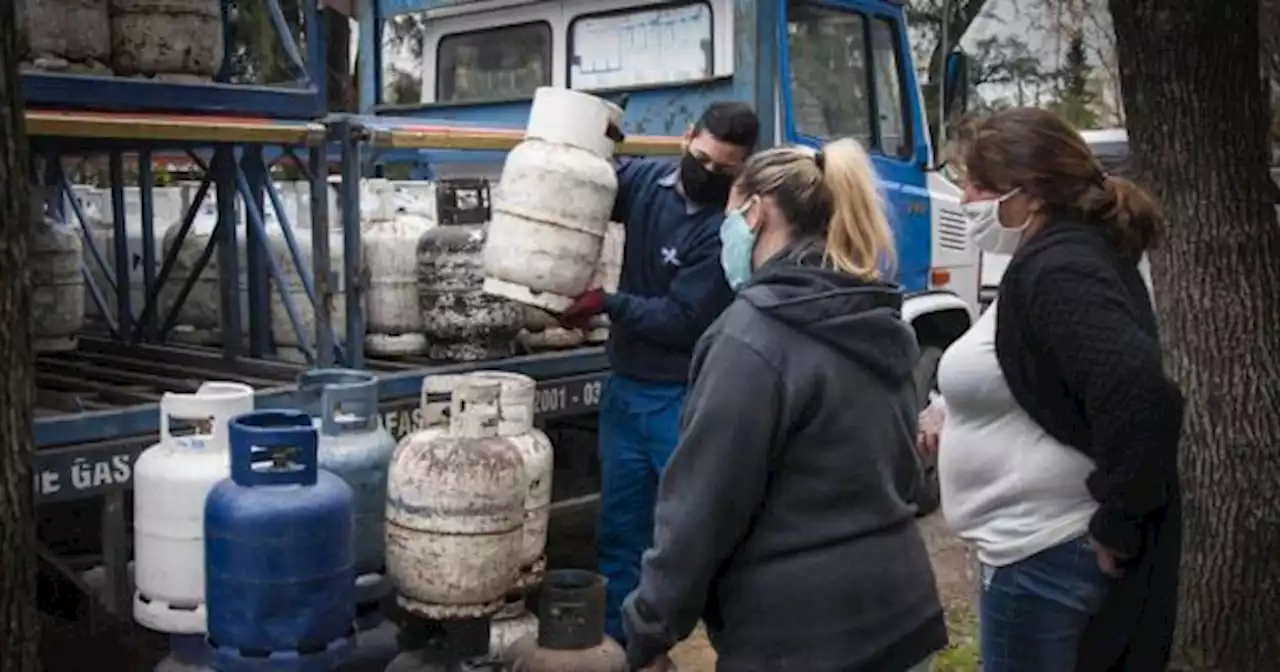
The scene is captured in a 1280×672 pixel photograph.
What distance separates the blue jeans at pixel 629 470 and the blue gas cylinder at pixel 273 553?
1371mm

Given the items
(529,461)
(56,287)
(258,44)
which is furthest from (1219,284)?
(258,44)

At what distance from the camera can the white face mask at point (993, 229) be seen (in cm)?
276

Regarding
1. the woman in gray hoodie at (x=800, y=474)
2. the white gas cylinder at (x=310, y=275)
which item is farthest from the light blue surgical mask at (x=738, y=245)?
the white gas cylinder at (x=310, y=275)

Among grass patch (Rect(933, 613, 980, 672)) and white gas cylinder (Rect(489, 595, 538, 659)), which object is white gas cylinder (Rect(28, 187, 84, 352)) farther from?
grass patch (Rect(933, 613, 980, 672))

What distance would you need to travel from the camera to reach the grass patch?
17.1 ft

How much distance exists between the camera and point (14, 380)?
7.96ft

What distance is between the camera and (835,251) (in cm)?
254

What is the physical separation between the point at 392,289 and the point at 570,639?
1734 mm

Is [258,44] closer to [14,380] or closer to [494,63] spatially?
[494,63]

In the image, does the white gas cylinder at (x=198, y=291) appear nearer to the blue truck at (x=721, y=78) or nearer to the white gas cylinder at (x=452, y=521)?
the blue truck at (x=721, y=78)

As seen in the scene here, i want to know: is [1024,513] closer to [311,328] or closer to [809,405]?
[809,405]

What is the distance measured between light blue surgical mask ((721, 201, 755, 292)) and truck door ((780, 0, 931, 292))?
11.4 feet

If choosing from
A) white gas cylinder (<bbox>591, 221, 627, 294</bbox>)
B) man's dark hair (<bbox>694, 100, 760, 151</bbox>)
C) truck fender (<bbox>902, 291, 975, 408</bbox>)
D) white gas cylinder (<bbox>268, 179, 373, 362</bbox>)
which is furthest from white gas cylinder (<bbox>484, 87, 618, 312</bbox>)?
truck fender (<bbox>902, 291, 975, 408</bbox>)

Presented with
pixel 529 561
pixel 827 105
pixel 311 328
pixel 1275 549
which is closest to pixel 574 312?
pixel 529 561
